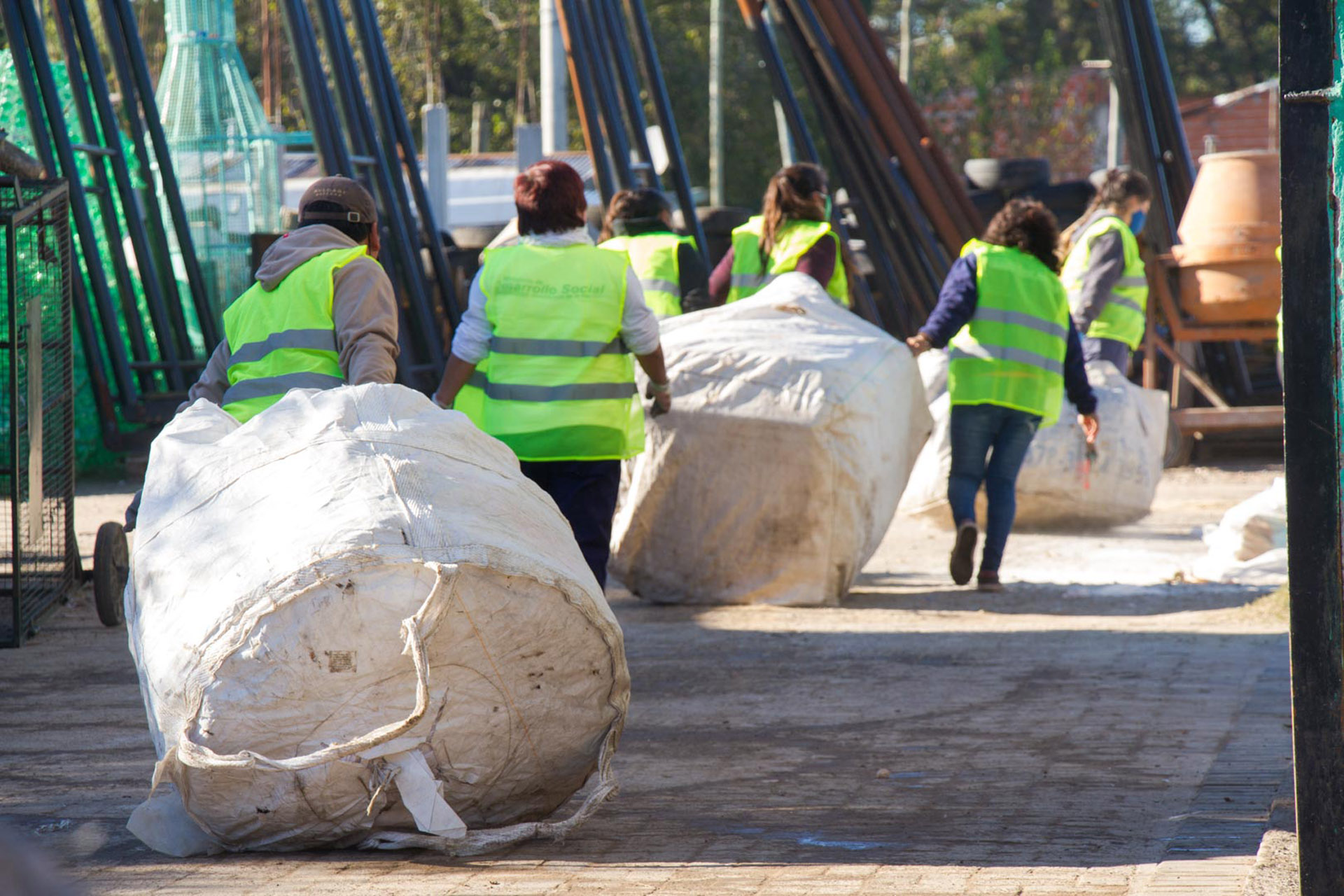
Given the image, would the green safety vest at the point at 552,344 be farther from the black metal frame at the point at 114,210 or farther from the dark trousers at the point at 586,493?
the black metal frame at the point at 114,210

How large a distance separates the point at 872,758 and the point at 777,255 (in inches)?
141

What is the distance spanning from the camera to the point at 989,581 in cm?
735

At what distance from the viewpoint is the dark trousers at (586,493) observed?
552 cm

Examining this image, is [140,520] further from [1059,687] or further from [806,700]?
[1059,687]

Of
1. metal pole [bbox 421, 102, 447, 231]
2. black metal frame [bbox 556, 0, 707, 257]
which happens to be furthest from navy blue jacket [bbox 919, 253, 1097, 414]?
metal pole [bbox 421, 102, 447, 231]

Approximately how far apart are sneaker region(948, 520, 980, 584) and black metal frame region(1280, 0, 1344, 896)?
4.72 m

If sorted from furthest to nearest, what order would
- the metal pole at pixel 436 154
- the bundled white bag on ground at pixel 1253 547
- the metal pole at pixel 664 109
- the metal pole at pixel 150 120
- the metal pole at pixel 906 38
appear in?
the metal pole at pixel 906 38
the metal pole at pixel 436 154
the metal pole at pixel 664 109
the metal pole at pixel 150 120
the bundled white bag on ground at pixel 1253 547

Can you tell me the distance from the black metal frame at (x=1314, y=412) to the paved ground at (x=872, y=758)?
0.40m

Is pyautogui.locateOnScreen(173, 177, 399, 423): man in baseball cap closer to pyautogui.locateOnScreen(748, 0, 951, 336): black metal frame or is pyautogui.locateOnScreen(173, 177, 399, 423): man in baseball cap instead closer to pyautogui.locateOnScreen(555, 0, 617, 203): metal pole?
pyautogui.locateOnScreen(555, 0, 617, 203): metal pole

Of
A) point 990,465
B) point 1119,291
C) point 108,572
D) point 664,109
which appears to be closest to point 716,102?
point 664,109

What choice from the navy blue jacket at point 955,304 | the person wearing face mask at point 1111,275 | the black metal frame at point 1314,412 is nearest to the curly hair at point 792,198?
the navy blue jacket at point 955,304

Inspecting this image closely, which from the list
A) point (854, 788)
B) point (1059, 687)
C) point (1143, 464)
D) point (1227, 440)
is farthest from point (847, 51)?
point (854, 788)

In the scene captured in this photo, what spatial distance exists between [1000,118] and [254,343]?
32.7 metres

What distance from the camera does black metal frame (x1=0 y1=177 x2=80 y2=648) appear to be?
19.4 ft
